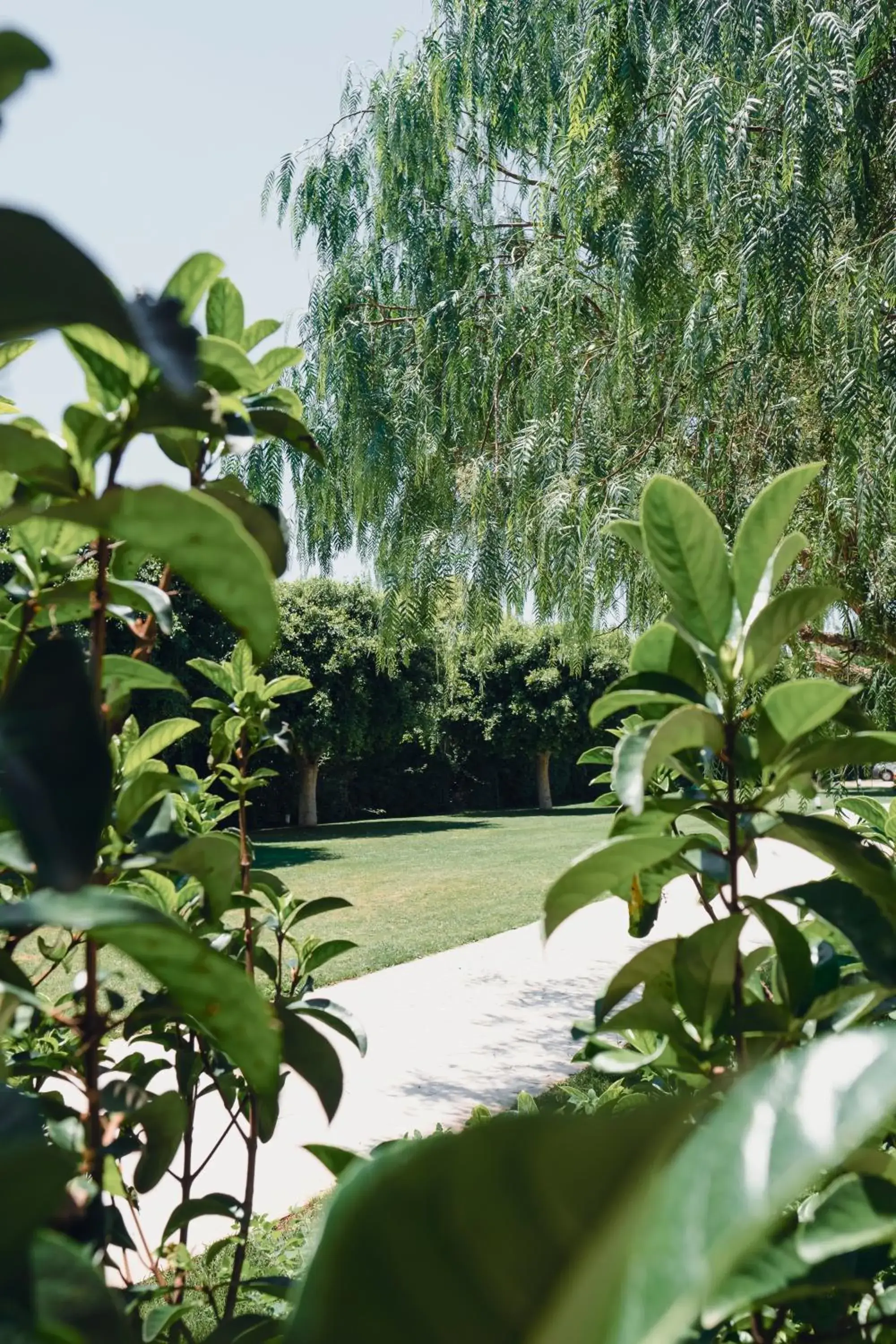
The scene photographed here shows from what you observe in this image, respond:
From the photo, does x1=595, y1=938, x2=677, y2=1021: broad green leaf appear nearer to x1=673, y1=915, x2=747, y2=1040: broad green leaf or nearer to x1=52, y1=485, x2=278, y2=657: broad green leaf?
x1=673, y1=915, x2=747, y2=1040: broad green leaf

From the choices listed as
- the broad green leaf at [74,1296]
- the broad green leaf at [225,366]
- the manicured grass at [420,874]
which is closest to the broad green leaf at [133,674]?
the broad green leaf at [225,366]

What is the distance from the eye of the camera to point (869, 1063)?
0.17 m

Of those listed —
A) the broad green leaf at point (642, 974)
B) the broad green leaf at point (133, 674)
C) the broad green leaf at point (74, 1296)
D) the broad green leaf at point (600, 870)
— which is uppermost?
the broad green leaf at point (133, 674)

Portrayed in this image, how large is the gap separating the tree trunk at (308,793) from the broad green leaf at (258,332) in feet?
57.7

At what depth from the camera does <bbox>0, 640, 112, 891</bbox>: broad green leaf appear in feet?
0.99

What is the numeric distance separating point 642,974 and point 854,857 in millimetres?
135

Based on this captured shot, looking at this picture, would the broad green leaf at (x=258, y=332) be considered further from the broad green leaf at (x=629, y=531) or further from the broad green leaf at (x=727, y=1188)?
the broad green leaf at (x=727, y=1188)

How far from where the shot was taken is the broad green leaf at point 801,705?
1.67 ft

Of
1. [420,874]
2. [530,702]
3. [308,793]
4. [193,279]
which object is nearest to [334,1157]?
[193,279]

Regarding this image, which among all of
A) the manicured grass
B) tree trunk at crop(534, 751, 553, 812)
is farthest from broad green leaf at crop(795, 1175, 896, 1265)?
tree trunk at crop(534, 751, 553, 812)

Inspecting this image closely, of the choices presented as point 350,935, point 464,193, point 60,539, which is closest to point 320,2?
point 464,193

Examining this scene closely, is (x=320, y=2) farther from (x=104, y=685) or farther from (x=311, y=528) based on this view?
(x=104, y=685)

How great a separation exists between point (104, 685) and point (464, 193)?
397 cm

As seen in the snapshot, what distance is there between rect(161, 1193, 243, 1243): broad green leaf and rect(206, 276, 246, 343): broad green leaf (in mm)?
616
